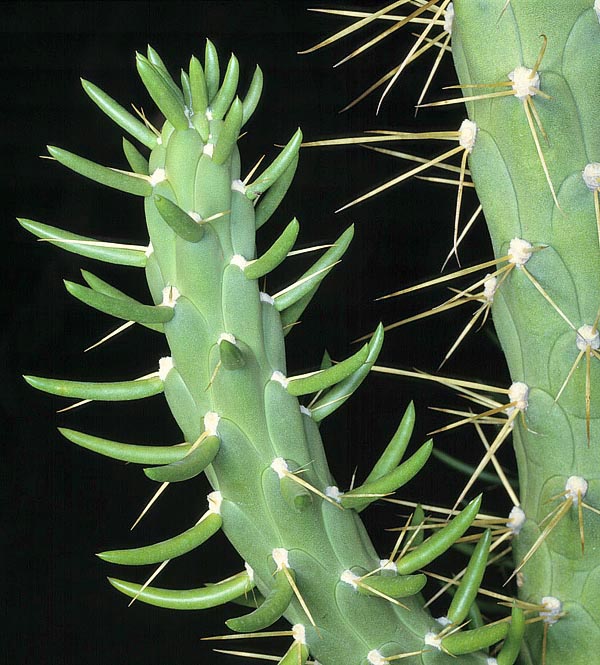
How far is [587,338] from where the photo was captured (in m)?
0.58

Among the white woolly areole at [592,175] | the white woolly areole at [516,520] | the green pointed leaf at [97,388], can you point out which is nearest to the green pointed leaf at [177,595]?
the green pointed leaf at [97,388]

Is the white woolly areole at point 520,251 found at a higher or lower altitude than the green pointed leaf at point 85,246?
lower

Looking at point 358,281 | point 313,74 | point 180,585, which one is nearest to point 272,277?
point 358,281

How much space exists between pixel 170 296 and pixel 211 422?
0.07 meters

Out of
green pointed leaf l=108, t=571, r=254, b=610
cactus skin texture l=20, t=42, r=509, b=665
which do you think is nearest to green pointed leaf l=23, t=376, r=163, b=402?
cactus skin texture l=20, t=42, r=509, b=665

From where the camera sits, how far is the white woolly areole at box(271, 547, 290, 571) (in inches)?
22.0

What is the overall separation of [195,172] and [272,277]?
72cm

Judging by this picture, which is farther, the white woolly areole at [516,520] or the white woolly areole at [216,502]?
the white woolly areole at [516,520]

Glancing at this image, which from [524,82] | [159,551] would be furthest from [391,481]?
[524,82]

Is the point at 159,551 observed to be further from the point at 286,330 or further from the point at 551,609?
the point at 551,609

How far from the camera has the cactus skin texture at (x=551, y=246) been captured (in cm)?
56

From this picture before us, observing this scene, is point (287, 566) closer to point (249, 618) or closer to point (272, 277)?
point (249, 618)

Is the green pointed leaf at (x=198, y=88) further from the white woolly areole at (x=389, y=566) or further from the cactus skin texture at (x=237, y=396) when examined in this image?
the white woolly areole at (x=389, y=566)

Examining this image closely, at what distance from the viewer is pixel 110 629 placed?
1.29 meters
